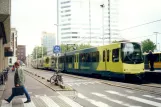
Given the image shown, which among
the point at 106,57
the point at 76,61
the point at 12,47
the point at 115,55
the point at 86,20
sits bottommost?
the point at 76,61

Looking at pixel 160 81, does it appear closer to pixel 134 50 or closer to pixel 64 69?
pixel 134 50

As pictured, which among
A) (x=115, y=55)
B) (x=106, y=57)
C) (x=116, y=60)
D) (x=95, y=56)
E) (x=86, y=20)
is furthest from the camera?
(x=86, y=20)

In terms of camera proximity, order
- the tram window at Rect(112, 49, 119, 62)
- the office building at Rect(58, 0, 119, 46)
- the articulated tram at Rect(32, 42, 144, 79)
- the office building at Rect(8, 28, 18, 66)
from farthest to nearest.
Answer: the office building at Rect(58, 0, 119, 46) < the office building at Rect(8, 28, 18, 66) < the tram window at Rect(112, 49, 119, 62) < the articulated tram at Rect(32, 42, 144, 79)

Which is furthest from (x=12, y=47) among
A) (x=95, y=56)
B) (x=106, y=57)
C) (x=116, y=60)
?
(x=116, y=60)

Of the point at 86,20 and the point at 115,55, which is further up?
the point at 86,20

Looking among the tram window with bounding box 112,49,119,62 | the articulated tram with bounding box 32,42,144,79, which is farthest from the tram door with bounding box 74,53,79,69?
the tram window with bounding box 112,49,119,62

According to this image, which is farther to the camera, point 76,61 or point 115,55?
point 76,61

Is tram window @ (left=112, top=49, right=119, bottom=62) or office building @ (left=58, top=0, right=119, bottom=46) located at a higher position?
office building @ (left=58, top=0, right=119, bottom=46)

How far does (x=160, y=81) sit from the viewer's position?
21.1 meters

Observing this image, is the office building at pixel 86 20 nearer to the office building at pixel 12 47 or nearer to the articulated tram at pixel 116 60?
the office building at pixel 12 47

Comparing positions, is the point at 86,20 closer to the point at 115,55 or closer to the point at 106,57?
the point at 106,57

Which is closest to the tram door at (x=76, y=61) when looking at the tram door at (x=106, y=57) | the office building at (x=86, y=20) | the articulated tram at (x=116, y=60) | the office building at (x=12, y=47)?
the articulated tram at (x=116, y=60)

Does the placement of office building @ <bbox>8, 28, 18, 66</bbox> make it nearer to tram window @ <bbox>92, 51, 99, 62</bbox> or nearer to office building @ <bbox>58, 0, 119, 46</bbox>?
tram window @ <bbox>92, 51, 99, 62</bbox>

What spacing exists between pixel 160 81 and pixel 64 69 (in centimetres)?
2245
